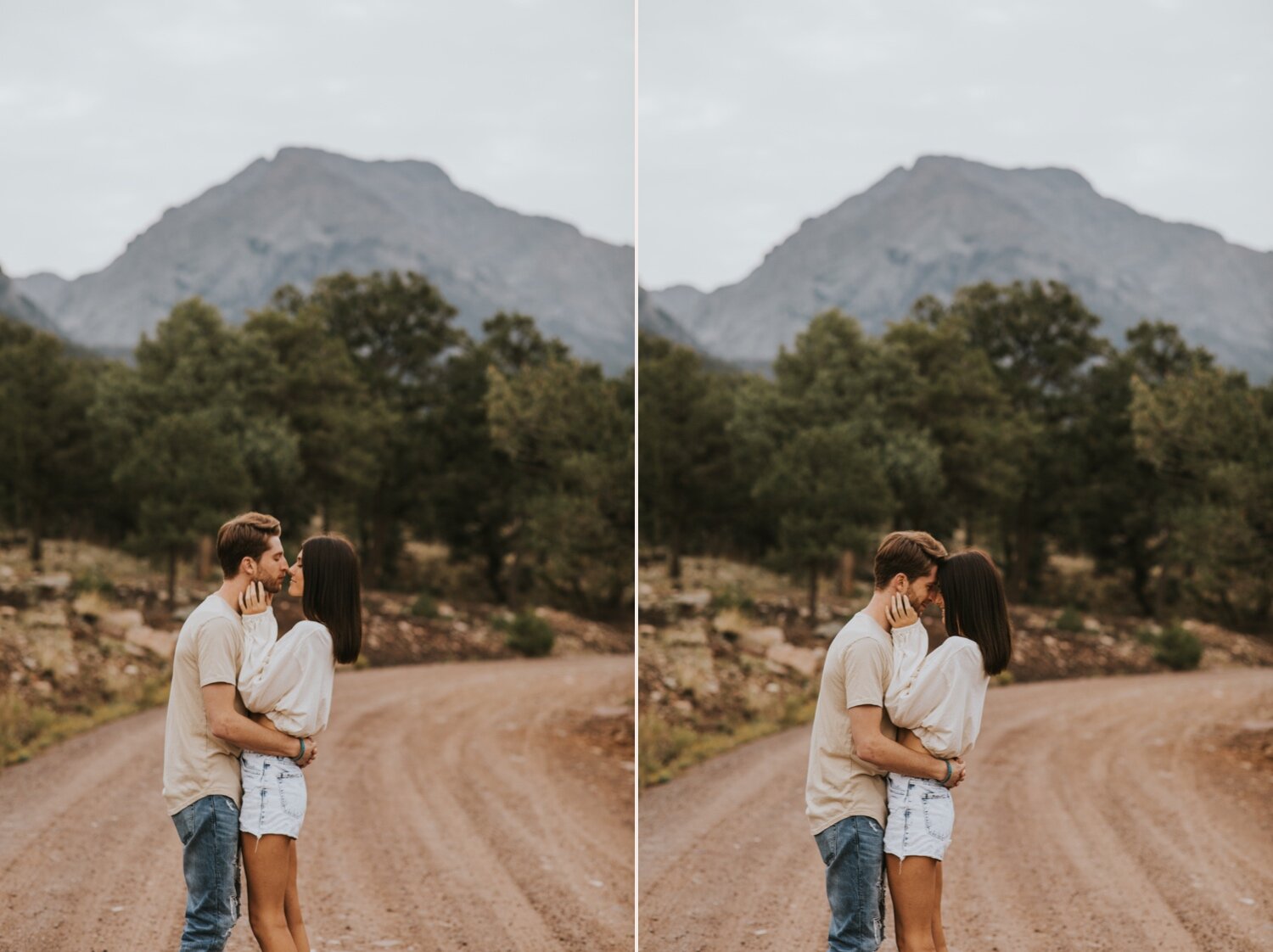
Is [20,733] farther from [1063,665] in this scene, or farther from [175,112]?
[1063,665]

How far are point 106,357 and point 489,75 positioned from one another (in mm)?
3136

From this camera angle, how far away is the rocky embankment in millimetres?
6855

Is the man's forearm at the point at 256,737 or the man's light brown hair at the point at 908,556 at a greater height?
the man's light brown hair at the point at 908,556

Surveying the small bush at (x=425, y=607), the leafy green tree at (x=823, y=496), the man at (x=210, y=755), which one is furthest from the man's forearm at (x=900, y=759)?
the small bush at (x=425, y=607)

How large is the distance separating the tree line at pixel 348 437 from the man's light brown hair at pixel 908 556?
491cm

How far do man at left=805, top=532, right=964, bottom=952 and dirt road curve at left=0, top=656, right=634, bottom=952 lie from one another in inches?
122

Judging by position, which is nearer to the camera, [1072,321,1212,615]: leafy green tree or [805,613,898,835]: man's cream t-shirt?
[805,613,898,835]: man's cream t-shirt

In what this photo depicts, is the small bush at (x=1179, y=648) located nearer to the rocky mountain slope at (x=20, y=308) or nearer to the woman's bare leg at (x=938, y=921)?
the woman's bare leg at (x=938, y=921)

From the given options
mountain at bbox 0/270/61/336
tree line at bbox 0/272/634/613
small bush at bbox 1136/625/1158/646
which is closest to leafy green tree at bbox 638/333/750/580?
tree line at bbox 0/272/634/613

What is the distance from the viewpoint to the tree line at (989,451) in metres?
6.65

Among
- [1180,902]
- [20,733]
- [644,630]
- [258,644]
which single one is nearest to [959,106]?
[644,630]

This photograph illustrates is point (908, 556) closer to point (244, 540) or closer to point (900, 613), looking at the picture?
point (900, 613)

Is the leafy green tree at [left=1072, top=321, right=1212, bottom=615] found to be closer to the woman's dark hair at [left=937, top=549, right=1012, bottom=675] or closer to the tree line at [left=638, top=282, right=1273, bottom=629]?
the tree line at [left=638, top=282, right=1273, bottom=629]

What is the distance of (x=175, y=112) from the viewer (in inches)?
295
